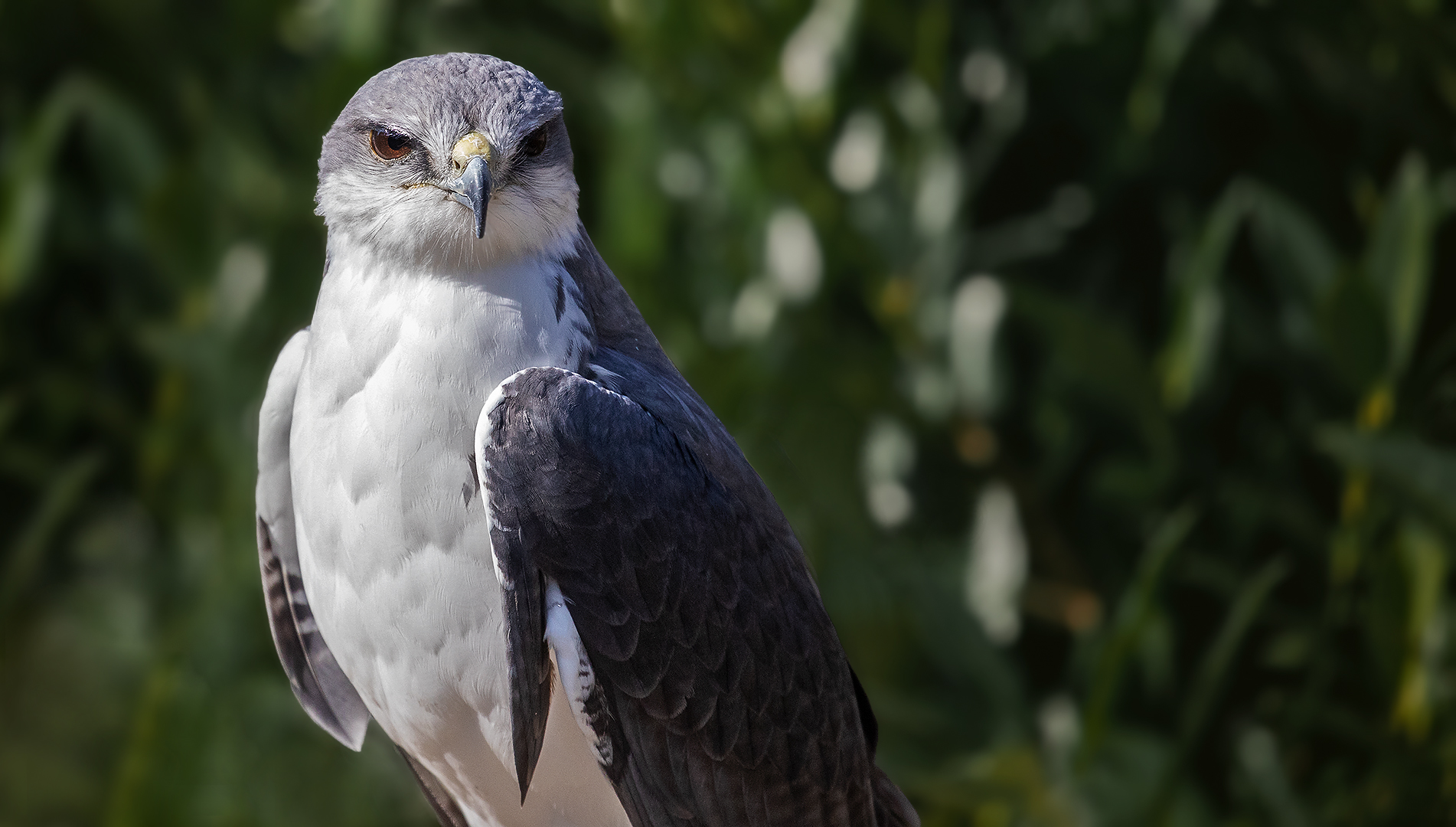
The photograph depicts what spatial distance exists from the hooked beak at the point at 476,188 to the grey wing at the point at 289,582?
0.31 m

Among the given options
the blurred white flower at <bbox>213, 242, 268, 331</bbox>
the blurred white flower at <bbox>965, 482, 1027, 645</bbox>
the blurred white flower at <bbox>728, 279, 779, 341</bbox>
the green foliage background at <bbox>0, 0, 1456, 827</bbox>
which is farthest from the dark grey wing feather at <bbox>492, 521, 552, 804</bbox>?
the blurred white flower at <bbox>213, 242, 268, 331</bbox>

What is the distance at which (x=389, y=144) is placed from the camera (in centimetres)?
119

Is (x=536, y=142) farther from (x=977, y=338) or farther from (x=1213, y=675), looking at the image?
(x=1213, y=675)

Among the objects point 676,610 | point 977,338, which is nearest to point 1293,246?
point 977,338

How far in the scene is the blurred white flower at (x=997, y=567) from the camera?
249 centimetres

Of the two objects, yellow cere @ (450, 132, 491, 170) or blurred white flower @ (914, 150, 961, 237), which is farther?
blurred white flower @ (914, 150, 961, 237)

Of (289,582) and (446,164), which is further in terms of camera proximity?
(289,582)

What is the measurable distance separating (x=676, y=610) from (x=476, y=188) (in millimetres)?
438

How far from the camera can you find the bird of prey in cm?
114

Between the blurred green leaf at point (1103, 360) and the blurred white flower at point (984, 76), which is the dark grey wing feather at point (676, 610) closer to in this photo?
the blurred green leaf at point (1103, 360)

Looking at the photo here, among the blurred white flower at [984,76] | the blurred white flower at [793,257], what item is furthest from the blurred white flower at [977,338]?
the blurred white flower at [984,76]

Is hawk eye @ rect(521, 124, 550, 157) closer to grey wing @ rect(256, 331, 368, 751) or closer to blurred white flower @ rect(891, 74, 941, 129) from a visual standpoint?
grey wing @ rect(256, 331, 368, 751)

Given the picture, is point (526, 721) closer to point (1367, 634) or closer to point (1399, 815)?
point (1367, 634)

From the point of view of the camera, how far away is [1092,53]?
2533 mm
